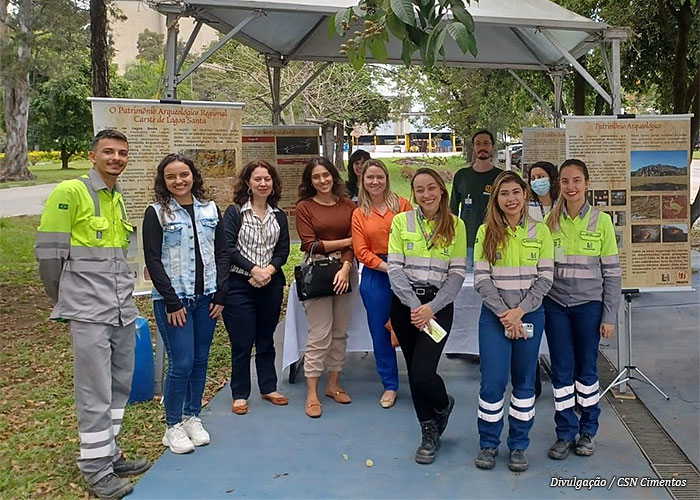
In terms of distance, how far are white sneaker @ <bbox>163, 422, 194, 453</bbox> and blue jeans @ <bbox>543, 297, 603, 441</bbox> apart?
7.10 ft

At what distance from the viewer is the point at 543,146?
25.9 ft

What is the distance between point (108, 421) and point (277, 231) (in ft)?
5.29

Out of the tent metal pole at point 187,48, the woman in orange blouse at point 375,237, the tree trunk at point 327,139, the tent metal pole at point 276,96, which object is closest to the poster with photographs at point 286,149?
the tent metal pole at point 276,96

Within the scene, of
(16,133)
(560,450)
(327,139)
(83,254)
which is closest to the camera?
(83,254)

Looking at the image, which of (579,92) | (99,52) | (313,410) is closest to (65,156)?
(99,52)

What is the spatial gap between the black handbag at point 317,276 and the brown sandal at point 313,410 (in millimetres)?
735

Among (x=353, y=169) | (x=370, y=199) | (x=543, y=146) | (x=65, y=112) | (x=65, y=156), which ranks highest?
(x=65, y=112)

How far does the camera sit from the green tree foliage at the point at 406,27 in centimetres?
221

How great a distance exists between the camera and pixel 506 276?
3.50 metres

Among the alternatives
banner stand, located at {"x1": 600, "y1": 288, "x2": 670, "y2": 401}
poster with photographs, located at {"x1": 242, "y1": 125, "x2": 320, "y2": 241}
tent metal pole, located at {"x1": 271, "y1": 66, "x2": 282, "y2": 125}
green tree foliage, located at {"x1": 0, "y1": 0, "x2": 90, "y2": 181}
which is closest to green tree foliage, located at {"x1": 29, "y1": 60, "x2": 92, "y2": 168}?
green tree foliage, located at {"x1": 0, "y1": 0, "x2": 90, "y2": 181}

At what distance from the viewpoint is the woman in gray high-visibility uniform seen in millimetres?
3660

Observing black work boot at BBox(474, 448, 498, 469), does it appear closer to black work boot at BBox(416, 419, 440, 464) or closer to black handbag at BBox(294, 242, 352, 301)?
black work boot at BBox(416, 419, 440, 464)

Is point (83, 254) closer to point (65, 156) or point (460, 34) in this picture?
point (460, 34)

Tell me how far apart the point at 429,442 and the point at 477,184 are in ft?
8.28
